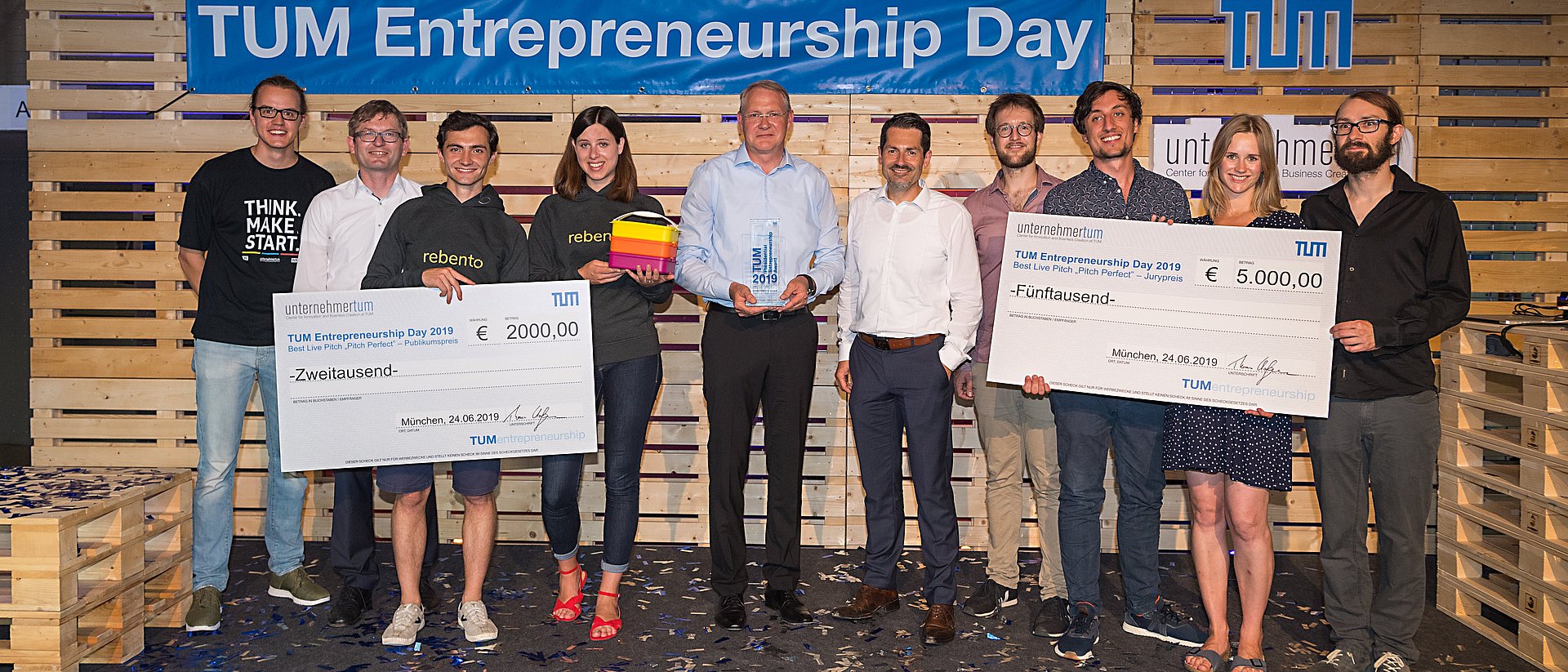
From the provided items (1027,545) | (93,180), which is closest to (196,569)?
(93,180)

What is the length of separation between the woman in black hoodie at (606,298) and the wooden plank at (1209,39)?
2.58m

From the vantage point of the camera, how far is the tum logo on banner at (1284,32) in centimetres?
464

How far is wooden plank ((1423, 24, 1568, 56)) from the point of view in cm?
466

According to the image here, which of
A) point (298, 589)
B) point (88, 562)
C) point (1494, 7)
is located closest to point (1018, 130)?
point (1494, 7)

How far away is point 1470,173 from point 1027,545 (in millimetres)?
2716

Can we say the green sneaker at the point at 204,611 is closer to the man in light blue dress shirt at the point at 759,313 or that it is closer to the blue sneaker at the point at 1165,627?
the man in light blue dress shirt at the point at 759,313

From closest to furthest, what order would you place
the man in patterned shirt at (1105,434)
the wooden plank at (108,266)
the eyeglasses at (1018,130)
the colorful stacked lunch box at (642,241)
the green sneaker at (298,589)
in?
the colorful stacked lunch box at (642,241) → the man in patterned shirt at (1105,434) → the eyeglasses at (1018,130) → the green sneaker at (298,589) → the wooden plank at (108,266)

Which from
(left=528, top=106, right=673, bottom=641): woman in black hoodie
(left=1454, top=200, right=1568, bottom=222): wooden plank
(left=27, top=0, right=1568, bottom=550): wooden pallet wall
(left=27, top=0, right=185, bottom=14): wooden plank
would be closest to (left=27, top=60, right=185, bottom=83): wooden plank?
(left=27, top=0, right=1568, bottom=550): wooden pallet wall

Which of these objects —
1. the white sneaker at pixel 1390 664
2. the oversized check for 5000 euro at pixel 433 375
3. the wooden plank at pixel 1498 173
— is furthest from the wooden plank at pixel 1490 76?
the oversized check for 5000 euro at pixel 433 375

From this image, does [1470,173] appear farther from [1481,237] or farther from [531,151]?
[531,151]

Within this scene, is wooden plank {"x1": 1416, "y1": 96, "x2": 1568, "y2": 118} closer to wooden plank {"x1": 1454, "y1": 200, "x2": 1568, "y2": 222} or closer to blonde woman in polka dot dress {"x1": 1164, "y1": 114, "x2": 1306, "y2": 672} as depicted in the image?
wooden plank {"x1": 1454, "y1": 200, "x2": 1568, "y2": 222}

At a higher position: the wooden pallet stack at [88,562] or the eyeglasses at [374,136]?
the eyeglasses at [374,136]

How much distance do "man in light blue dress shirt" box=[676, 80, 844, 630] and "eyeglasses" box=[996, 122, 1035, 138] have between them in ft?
2.29

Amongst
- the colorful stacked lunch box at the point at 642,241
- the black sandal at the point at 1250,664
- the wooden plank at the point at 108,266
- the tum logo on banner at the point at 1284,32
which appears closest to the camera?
the black sandal at the point at 1250,664
